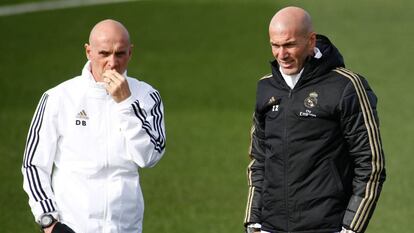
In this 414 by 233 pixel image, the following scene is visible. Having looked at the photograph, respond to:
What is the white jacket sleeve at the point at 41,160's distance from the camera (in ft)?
26.7

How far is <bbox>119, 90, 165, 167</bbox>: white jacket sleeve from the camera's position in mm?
8180

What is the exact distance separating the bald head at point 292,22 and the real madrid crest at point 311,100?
394 mm

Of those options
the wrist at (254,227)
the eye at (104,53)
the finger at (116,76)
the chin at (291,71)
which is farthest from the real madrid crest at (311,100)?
the eye at (104,53)

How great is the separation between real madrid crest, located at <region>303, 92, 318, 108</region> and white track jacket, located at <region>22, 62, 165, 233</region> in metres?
1.11

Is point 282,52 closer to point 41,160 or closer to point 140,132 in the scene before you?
point 140,132

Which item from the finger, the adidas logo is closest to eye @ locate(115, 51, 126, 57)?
the finger

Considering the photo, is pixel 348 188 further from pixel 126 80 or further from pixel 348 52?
Result: pixel 348 52

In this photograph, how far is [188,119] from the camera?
1884 centimetres

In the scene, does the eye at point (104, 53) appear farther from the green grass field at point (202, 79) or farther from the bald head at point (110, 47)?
the green grass field at point (202, 79)

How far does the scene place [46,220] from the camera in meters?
8.08

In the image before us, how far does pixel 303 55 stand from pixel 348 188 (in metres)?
0.90

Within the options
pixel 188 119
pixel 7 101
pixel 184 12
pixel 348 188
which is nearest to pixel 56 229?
pixel 348 188

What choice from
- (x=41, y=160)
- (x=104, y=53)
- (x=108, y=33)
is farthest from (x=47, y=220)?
(x=108, y=33)

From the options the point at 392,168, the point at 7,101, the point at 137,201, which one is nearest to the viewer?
the point at 137,201
